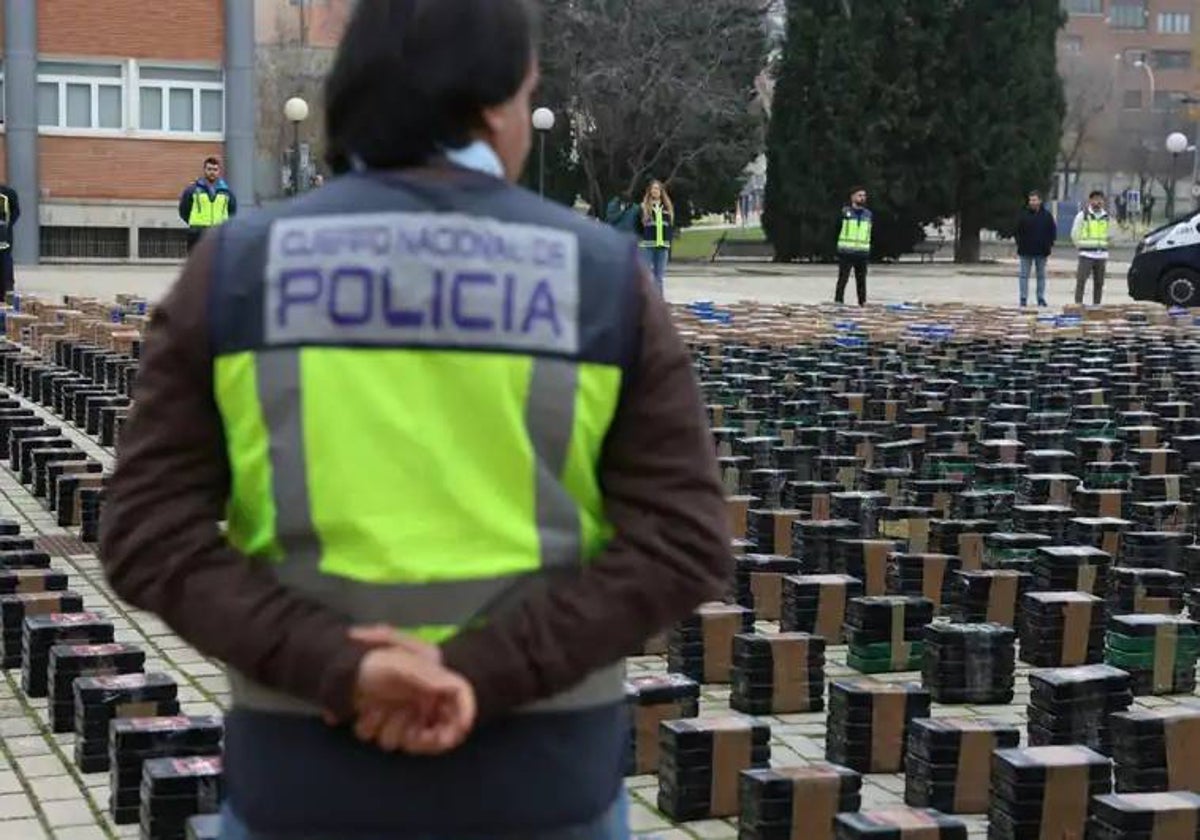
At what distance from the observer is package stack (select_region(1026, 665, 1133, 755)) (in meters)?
5.52

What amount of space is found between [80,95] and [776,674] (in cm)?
3985

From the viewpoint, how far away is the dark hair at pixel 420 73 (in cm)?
217

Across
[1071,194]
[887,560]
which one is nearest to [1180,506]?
[887,560]

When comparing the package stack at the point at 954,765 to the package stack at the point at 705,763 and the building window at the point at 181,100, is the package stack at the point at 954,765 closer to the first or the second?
the package stack at the point at 705,763

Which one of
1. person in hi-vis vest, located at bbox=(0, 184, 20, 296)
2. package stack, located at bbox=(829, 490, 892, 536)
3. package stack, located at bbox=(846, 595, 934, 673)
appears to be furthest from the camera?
person in hi-vis vest, located at bbox=(0, 184, 20, 296)

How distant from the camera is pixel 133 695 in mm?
5676

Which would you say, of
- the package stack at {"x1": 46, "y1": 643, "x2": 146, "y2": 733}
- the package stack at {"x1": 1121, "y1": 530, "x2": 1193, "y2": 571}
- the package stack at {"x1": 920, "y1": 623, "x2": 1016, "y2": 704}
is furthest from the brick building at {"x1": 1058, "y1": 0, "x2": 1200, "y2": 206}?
the package stack at {"x1": 46, "y1": 643, "x2": 146, "y2": 733}

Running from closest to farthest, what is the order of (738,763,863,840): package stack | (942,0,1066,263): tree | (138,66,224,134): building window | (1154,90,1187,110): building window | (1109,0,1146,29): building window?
(738,763,863,840): package stack → (138,66,224,134): building window → (942,0,1066,263): tree → (1154,90,1187,110): building window → (1109,0,1146,29): building window

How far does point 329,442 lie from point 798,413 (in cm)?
1047

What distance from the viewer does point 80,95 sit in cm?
4331

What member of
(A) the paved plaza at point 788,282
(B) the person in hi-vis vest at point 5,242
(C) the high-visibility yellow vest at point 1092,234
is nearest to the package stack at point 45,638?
(B) the person in hi-vis vest at point 5,242

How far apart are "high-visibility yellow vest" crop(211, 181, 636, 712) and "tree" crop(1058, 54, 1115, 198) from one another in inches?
3840

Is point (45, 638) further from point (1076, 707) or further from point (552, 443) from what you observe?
point (552, 443)

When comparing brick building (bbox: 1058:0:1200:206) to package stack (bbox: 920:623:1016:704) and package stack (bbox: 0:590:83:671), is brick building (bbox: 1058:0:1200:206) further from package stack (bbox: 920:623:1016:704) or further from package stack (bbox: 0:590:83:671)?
package stack (bbox: 0:590:83:671)
